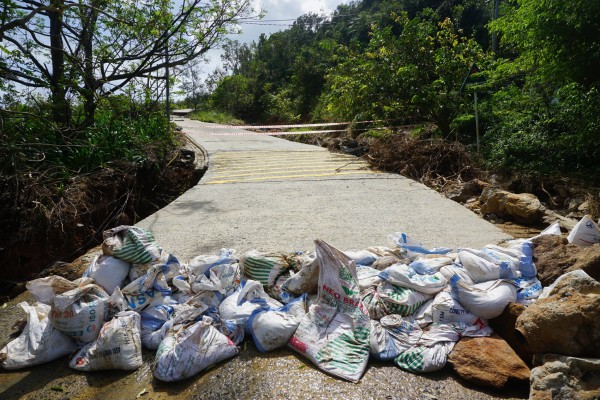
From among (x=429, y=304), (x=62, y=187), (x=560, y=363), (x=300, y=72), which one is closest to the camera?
(x=560, y=363)

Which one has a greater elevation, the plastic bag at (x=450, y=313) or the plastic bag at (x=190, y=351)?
the plastic bag at (x=450, y=313)

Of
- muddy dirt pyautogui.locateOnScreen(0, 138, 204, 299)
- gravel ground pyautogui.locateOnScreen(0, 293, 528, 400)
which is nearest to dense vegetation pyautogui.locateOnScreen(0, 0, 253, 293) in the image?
muddy dirt pyautogui.locateOnScreen(0, 138, 204, 299)

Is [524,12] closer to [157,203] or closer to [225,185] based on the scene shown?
[225,185]

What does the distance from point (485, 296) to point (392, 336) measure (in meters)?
0.70

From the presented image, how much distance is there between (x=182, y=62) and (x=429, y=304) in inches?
248

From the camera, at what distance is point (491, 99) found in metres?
10.1

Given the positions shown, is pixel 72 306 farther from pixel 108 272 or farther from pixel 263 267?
pixel 263 267

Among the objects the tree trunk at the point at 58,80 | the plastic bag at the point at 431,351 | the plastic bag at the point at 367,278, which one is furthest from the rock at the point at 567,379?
the tree trunk at the point at 58,80

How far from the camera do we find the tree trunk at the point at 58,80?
19.2 ft

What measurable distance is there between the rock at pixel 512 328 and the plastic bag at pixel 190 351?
179 cm

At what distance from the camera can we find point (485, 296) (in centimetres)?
275

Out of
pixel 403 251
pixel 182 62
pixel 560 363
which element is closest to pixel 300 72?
pixel 182 62

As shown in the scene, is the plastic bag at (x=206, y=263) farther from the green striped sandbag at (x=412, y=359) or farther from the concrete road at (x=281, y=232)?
the green striped sandbag at (x=412, y=359)

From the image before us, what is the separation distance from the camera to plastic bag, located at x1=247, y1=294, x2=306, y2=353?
8.94 feet
